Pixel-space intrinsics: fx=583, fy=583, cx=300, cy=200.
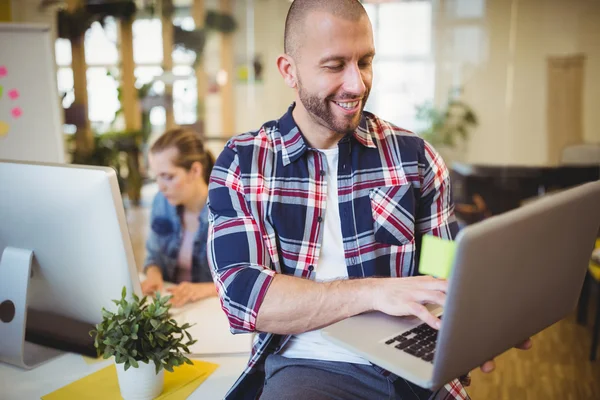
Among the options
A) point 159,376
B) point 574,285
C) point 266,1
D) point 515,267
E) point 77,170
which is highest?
point 266,1

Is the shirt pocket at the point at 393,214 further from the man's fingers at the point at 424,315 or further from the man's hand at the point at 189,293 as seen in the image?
the man's hand at the point at 189,293

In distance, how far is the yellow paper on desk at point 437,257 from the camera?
0.88 metres

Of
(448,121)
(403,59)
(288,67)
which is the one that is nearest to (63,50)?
(403,59)

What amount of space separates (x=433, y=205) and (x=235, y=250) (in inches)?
21.8

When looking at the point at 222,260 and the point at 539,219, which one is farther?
the point at 222,260

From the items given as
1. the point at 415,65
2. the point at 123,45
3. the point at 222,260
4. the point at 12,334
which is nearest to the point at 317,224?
the point at 222,260

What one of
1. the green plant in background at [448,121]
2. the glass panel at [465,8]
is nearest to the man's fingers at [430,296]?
the green plant in background at [448,121]

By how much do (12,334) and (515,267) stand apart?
1.19 meters

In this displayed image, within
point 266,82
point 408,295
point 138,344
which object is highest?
point 266,82

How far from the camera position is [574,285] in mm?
1192

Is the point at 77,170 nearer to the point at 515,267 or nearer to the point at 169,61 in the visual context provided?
the point at 515,267

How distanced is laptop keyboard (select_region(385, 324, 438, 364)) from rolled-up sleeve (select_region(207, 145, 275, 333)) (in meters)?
0.35

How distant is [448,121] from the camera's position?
555 cm

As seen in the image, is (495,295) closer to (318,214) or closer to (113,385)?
(318,214)
